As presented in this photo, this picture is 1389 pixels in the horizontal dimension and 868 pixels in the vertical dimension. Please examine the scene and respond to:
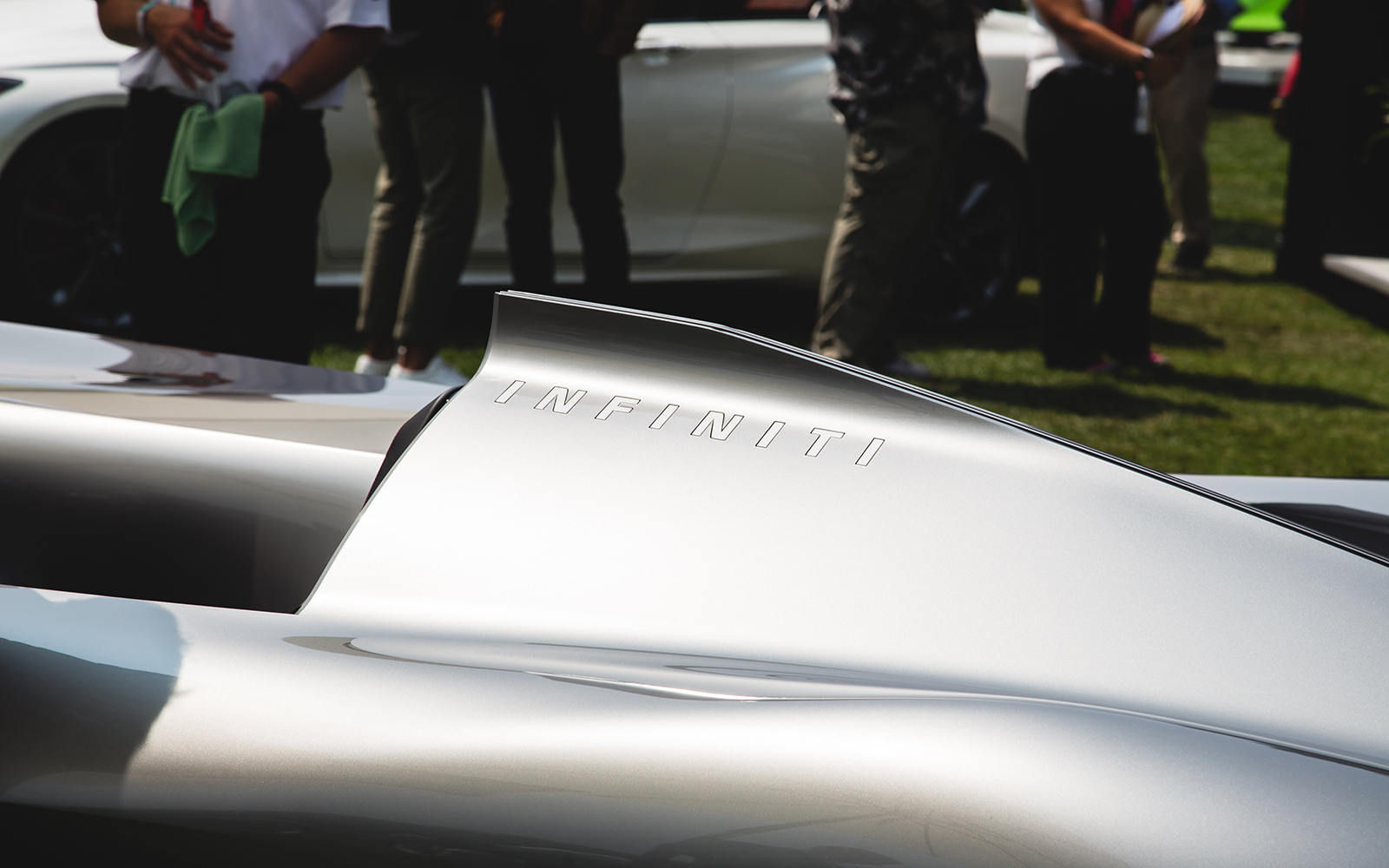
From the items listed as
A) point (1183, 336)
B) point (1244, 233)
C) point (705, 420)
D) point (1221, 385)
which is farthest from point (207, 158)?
point (1244, 233)

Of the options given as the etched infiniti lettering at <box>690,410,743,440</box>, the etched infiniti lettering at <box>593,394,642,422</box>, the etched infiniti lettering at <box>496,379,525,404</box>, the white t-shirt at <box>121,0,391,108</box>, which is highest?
the white t-shirt at <box>121,0,391,108</box>

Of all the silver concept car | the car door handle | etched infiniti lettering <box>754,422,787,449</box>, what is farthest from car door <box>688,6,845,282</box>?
etched infiniti lettering <box>754,422,787,449</box>

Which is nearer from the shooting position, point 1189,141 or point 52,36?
point 52,36

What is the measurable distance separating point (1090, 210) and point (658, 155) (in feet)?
5.44

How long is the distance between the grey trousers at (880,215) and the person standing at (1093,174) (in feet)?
1.46

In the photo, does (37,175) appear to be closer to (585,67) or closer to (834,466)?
(585,67)

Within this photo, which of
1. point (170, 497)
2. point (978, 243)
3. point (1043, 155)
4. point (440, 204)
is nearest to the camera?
point (170, 497)

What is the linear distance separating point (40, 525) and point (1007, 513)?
3.77 ft

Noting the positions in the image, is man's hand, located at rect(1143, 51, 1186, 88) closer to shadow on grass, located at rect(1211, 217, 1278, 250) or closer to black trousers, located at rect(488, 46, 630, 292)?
black trousers, located at rect(488, 46, 630, 292)

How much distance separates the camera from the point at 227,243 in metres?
2.85

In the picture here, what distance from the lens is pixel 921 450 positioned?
1312 mm

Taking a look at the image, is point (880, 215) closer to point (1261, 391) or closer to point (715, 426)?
point (1261, 391)

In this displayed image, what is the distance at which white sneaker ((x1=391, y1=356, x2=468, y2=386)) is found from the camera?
4.18 m

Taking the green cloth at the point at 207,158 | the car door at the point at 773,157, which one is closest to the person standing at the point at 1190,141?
the car door at the point at 773,157
